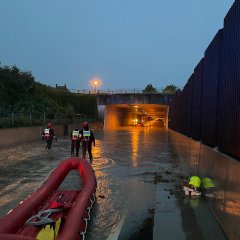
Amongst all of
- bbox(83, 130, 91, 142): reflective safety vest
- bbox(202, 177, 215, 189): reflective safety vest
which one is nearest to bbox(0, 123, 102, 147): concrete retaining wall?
bbox(83, 130, 91, 142): reflective safety vest

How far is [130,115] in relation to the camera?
106m

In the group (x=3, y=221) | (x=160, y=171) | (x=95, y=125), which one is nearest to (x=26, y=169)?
(x=160, y=171)

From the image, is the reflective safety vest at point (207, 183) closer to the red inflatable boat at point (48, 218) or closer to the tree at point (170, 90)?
the red inflatable boat at point (48, 218)

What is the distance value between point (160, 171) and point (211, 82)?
6404 millimetres

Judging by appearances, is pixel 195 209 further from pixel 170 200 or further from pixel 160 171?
pixel 160 171

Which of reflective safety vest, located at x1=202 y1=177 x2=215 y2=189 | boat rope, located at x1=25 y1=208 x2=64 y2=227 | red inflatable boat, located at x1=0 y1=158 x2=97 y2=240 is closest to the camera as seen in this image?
red inflatable boat, located at x1=0 y1=158 x2=97 y2=240

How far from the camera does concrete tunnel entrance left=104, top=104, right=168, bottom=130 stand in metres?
79.5

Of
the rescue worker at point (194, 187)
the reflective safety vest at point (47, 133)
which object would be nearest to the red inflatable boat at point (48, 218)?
the rescue worker at point (194, 187)

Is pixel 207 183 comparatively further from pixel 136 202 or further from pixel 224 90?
pixel 224 90

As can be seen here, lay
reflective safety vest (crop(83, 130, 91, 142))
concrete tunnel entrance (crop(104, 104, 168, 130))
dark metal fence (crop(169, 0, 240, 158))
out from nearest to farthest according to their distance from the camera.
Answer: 1. dark metal fence (crop(169, 0, 240, 158))
2. reflective safety vest (crop(83, 130, 91, 142))
3. concrete tunnel entrance (crop(104, 104, 168, 130))

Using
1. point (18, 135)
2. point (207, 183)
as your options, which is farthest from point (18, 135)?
point (207, 183)

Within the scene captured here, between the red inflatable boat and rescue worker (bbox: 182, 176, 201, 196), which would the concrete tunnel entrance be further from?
the red inflatable boat

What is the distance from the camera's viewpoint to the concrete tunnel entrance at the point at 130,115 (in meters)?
79.5

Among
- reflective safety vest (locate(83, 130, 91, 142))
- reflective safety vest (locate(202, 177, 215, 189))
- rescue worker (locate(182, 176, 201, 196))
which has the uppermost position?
reflective safety vest (locate(83, 130, 91, 142))
